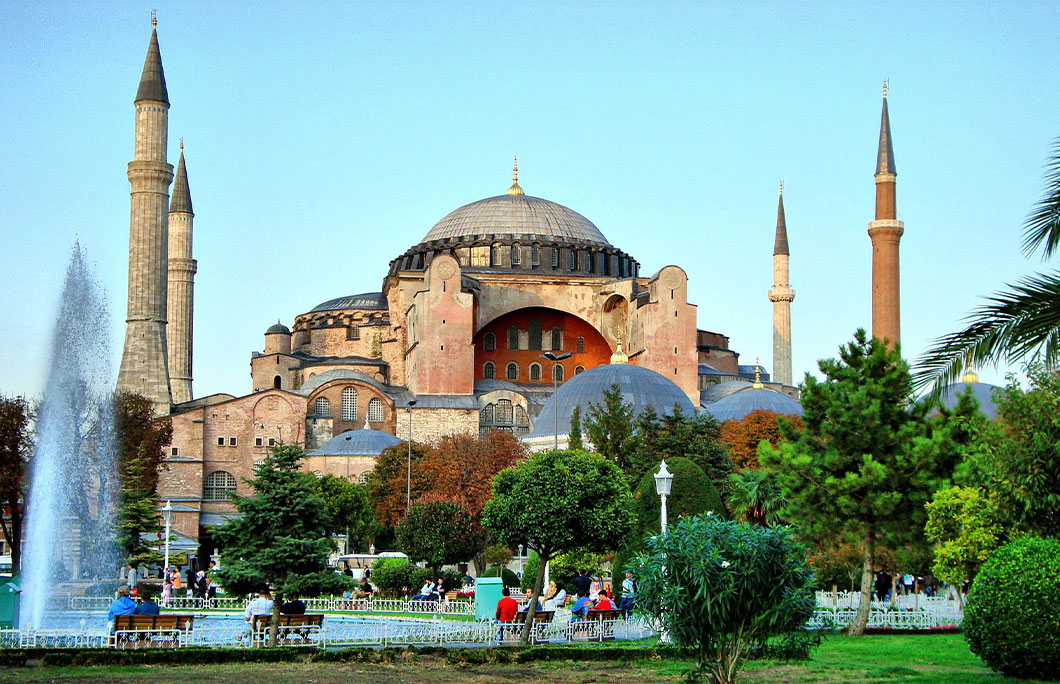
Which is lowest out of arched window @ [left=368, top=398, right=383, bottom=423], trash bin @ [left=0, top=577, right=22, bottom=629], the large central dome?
trash bin @ [left=0, top=577, right=22, bottom=629]

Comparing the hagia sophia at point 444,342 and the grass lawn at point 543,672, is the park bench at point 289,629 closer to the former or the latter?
the grass lawn at point 543,672

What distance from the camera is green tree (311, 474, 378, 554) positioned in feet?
124

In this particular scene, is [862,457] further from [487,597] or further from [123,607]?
[123,607]

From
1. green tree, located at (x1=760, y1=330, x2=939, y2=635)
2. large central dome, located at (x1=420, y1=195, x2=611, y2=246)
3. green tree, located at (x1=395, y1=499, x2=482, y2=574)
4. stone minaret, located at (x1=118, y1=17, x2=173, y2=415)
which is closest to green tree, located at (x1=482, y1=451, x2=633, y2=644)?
green tree, located at (x1=760, y1=330, x2=939, y2=635)

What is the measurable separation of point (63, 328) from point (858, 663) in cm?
1488

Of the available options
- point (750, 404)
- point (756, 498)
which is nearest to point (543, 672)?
point (756, 498)

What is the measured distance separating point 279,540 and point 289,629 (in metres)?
1.26

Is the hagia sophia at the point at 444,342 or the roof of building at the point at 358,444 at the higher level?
the hagia sophia at the point at 444,342

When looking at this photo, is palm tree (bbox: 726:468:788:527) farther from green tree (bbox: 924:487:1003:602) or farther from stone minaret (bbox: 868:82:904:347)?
stone minaret (bbox: 868:82:904:347)

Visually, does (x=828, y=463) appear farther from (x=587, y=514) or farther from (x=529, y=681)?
(x=529, y=681)

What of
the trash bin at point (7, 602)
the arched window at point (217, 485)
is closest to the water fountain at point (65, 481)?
the trash bin at point (7, 602)

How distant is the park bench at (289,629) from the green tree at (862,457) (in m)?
6.72

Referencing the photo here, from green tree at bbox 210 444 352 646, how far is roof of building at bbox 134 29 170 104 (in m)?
29.7

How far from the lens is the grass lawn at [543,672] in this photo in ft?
37.5
